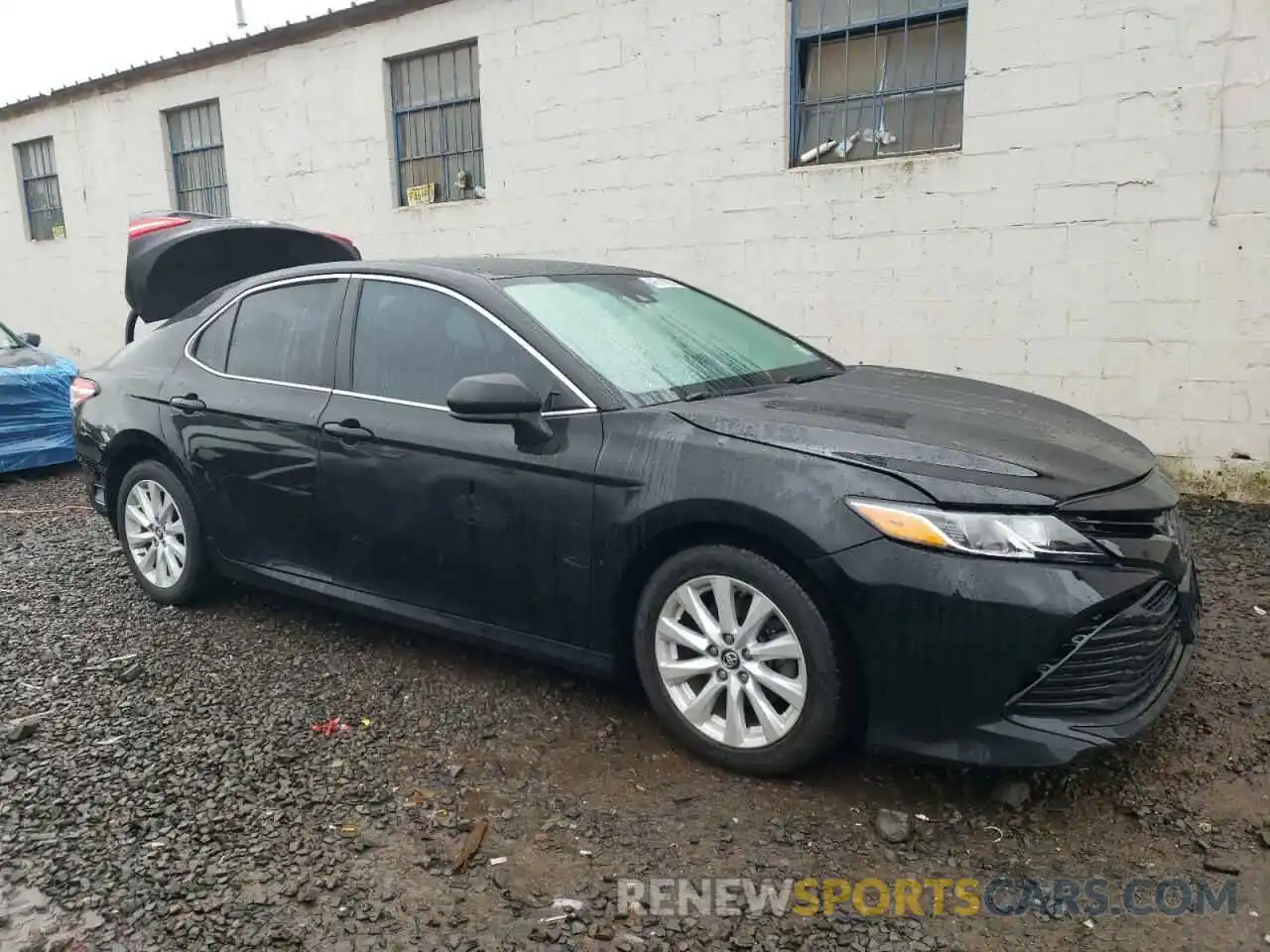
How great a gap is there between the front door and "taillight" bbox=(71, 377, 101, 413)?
5.70ft

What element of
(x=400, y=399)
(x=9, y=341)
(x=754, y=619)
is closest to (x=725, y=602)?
(x=754, y=619)

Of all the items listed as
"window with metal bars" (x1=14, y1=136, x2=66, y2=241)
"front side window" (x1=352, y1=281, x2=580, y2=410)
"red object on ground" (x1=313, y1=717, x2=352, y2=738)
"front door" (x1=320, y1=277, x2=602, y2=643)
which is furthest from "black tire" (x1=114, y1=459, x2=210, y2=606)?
"window with metal bars" (x1=14, y1=136, x2=66, y2=241)

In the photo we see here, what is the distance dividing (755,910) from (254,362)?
295cm

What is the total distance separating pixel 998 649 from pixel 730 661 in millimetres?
743

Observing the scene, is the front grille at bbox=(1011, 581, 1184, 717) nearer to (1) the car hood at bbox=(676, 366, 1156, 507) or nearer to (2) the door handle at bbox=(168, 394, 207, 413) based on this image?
(1) the car hood at bbox=(676, 366, 1156, 507)

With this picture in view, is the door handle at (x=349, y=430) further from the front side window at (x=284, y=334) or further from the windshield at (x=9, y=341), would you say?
the windshield at (x=9, y=341)

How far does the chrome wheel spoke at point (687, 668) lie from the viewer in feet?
9.62

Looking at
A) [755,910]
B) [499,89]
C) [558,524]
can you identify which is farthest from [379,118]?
[755,910]

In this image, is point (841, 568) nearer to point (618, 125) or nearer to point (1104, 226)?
point (1104, 226)

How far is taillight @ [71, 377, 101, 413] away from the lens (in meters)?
4.75

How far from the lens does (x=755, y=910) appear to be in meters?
2.38

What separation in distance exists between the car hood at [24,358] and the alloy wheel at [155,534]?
3.90m

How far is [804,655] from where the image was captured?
2.74 metres

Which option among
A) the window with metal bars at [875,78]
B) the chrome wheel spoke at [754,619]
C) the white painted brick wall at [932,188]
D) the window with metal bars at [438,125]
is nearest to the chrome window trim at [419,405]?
the chrome wheel spoke at [754,619]
